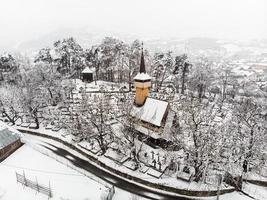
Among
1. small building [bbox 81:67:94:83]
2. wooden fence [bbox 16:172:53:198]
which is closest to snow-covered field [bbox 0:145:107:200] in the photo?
wooden fence [bbox 16:172:53:198]

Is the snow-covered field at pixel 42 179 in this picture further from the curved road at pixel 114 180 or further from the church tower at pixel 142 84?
the church tower at pixel 142 84

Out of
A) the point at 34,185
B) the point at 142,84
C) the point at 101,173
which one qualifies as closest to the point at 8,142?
the point at 34,185

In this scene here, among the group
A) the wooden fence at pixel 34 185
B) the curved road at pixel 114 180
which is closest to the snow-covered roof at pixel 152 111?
the curved road at pixel 114 180

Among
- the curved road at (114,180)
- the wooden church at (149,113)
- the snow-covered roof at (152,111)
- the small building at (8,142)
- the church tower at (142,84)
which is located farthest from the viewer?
the church tower at (142,84)

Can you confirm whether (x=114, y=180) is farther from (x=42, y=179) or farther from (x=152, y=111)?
(x=152, y=111)

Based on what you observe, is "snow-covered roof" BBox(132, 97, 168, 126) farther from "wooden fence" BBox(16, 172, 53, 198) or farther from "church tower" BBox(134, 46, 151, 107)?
"wooden fence" BBox(16, 172, 53, 198)

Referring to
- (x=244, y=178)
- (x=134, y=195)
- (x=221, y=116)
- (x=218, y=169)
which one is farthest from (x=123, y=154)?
(x=221, y=116)

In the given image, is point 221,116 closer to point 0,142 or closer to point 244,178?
point 244,178
